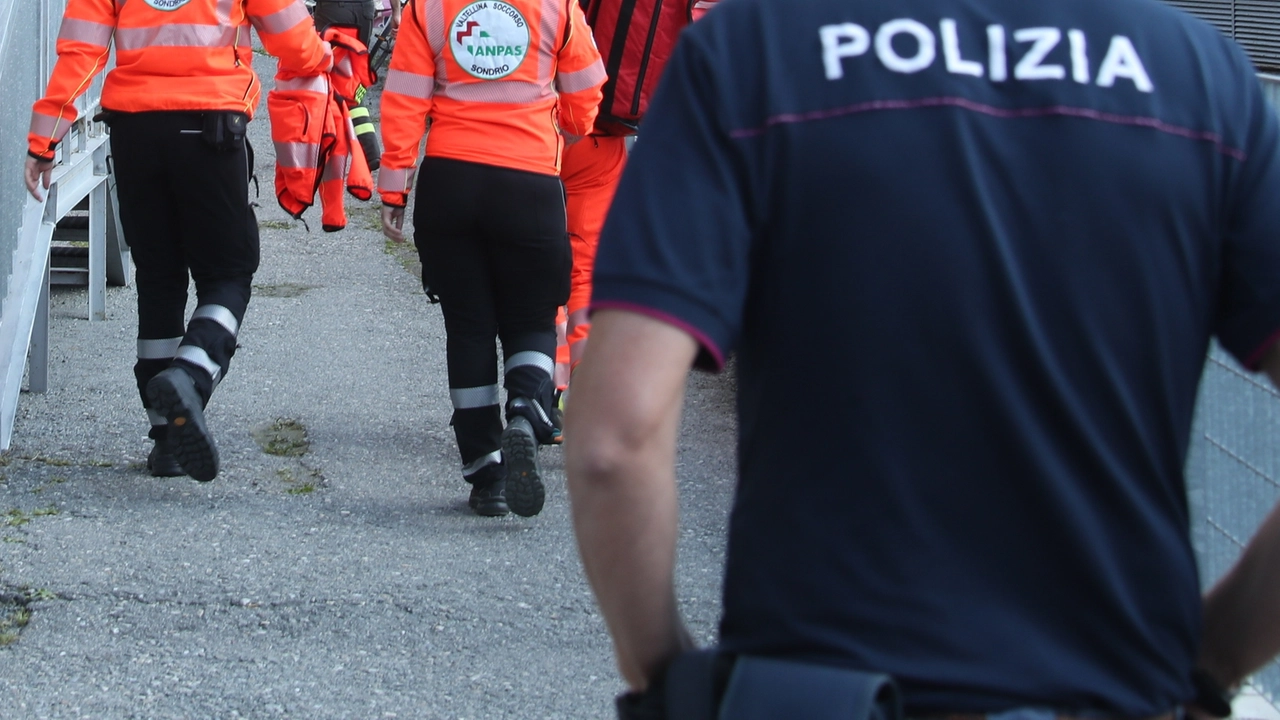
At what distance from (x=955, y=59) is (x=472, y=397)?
395cm

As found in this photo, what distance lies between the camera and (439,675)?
3984mm

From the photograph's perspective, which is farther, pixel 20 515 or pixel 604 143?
pixel 604 143

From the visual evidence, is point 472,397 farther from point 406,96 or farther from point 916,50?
point 916,50

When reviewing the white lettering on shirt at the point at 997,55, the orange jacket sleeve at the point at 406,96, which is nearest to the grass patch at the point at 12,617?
the orange jacket sleeve at the point at 406,96

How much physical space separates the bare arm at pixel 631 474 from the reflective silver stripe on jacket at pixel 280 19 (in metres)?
4.29

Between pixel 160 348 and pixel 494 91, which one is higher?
pixel 494 91

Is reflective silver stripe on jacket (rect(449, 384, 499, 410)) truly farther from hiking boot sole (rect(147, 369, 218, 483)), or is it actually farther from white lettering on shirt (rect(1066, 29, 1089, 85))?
white lettering on shirt (rect(1066, 29, 1089, 85))

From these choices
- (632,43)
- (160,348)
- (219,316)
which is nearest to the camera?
(219,316)

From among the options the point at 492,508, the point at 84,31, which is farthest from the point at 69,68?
the point at 492,508

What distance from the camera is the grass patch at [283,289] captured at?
342 inches

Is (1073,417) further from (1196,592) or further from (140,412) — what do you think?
(140,412)

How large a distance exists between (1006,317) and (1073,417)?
0.12 m

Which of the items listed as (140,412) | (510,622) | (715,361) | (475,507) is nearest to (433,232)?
(475,507)

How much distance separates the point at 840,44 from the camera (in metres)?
1.52
